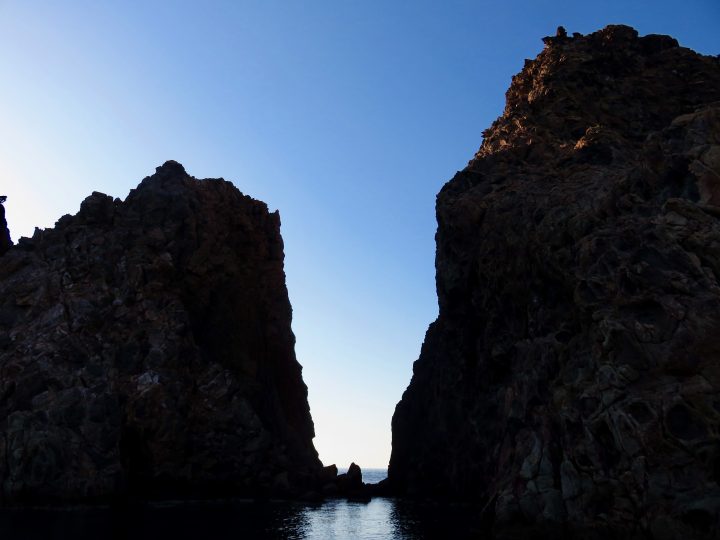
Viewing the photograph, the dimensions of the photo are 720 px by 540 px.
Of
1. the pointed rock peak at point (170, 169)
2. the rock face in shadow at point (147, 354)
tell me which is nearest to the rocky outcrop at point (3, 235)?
the rock face in shadow at point (147, 354)

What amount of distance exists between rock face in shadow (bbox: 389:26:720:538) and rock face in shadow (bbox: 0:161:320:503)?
29960mm

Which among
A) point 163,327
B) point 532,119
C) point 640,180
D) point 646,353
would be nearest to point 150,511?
point 163,327

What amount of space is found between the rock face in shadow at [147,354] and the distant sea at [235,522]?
501 cm

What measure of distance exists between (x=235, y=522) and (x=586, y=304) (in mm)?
37202

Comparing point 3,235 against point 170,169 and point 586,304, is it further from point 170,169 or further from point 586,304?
point 586,304

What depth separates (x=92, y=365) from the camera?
70562mm

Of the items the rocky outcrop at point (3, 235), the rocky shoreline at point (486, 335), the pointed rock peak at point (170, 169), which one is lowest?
the rocky shoreline at point (486, 335)

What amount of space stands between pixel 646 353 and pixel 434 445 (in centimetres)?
5103

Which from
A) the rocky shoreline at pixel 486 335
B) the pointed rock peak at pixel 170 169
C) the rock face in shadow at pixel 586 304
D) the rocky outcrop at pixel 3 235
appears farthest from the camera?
the pointed rock peak at pixel 170 169

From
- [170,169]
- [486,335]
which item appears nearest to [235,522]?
[486,335]

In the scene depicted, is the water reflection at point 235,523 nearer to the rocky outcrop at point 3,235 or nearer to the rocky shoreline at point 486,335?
the rocky shoreline at point 486,335

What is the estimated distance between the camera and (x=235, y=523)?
52.5 metres

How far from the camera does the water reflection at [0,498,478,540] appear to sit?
4428 cm

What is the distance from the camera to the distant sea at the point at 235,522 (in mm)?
44250
